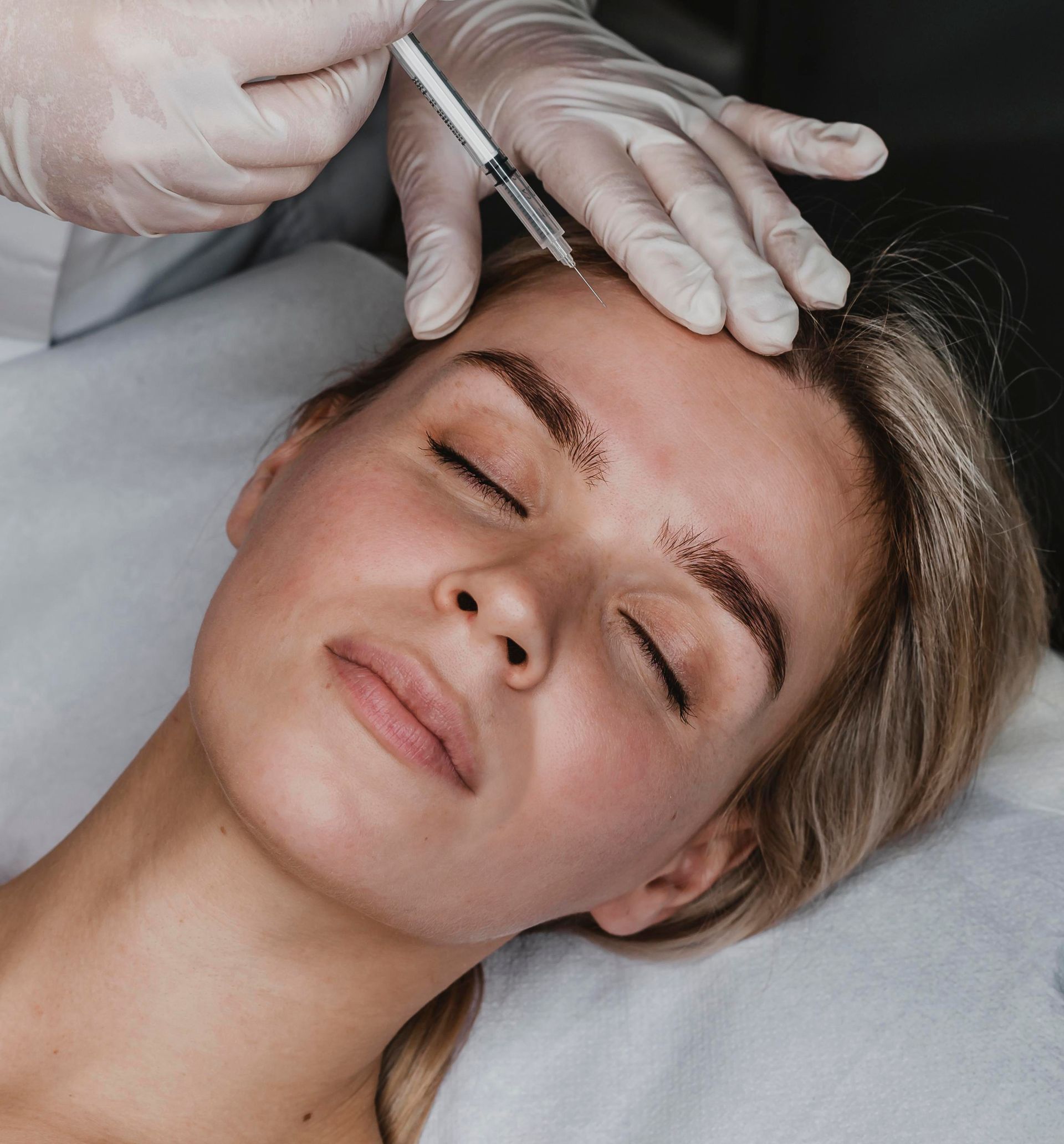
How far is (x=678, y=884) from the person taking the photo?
143cm

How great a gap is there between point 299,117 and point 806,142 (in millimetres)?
660

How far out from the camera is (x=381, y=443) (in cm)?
119

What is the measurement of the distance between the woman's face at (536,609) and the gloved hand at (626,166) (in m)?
0.06

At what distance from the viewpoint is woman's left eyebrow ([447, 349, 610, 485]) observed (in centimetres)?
112

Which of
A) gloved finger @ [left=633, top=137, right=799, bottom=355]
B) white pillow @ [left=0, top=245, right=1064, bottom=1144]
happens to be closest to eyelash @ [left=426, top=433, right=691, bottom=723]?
gloved finger @ [left=633, top=137, right=799, bottom=355]

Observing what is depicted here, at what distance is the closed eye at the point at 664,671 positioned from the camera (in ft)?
3.68

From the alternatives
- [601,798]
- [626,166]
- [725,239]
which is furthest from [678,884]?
[626,166]

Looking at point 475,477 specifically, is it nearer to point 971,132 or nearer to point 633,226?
point 633,226

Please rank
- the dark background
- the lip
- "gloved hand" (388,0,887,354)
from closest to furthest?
the lip < "gloved hand" (388,0,887,354) < the dark background

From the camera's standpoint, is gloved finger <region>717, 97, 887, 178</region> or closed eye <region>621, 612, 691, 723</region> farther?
gloved finger <region>717, 97, 887, 178</region>

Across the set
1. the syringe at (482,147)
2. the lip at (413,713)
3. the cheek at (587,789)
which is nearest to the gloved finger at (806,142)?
the syringe at (482,147)

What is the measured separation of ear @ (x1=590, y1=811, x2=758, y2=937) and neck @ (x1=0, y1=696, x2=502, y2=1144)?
0.84 ft

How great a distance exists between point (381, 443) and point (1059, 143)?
1053mm

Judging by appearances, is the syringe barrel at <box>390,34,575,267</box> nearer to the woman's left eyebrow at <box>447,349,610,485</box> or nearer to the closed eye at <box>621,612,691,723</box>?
the woman's left eyebrow at <box>447,349,610,485</box>
